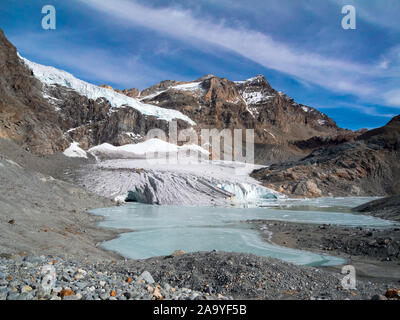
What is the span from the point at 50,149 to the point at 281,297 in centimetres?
3576

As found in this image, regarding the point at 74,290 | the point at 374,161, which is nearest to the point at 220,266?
the point at 74,290

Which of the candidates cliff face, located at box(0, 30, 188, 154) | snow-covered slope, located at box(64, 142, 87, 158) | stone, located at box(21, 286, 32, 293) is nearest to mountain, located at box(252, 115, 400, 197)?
snow-covered slope, located at box(64, 142, 87, 158)

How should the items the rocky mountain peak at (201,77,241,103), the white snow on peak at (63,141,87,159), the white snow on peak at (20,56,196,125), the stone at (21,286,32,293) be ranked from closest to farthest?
the stone at (21,286,32,293) < the white snow on peak at (63,141,87,159) < the white snow on peak at (20,56,196,125) < the rocky mountain peak at (201,77,241,103)

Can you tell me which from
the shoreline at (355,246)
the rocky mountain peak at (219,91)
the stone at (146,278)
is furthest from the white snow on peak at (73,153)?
the rocky mountain peak at (219,91)

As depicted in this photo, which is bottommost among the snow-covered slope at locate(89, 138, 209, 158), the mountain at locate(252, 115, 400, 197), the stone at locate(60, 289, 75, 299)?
the stone at locate(60, 289, 75, 299)

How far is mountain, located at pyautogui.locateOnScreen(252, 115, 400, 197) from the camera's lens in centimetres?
3584

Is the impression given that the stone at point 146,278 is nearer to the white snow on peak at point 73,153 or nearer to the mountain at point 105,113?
the mountain at point 105,113

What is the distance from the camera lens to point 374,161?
3934 cm

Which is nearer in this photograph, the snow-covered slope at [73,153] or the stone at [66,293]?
the stone at [66,293]

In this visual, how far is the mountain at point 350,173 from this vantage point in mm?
35844

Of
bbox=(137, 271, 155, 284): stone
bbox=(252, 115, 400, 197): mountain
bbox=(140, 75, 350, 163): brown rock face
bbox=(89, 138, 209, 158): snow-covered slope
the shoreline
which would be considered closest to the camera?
bbox=(137, 271, 155, 284): stone

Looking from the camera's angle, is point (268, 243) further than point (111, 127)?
No

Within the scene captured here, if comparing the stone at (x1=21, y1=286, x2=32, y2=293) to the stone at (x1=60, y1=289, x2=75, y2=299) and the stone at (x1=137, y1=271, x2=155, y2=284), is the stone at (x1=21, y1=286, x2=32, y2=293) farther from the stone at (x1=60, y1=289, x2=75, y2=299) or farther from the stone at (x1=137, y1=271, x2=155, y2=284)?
the stone at (x1=137, y1=271, x2=155, y2=284)
